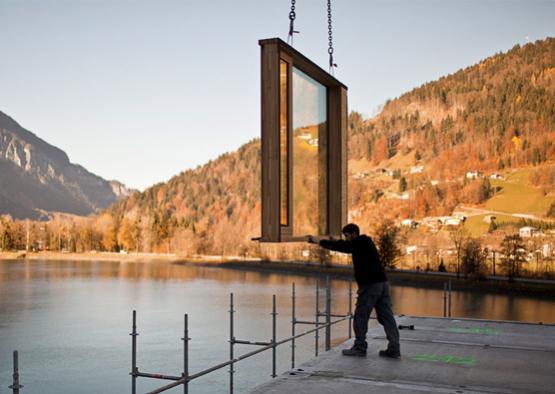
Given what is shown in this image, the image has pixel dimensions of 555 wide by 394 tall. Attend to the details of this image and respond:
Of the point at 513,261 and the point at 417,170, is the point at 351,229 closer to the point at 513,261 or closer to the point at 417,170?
the point at 513,261

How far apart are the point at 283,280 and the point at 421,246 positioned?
884 inches

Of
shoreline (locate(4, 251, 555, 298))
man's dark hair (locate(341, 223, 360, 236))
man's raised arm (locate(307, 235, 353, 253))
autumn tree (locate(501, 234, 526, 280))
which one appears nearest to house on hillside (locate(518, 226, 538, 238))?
autumn tree (locate(501, 234, 526, 280))

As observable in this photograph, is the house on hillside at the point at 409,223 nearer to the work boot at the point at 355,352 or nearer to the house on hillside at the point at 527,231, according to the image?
the house on hillside at the point at 527,231

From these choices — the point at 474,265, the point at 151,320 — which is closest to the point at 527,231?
the point at 474,265

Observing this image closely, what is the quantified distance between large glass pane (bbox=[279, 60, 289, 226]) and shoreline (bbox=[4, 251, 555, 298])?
24.8 m

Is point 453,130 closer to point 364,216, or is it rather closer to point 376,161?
point 376,161

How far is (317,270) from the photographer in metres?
50.2

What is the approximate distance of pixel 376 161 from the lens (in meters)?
97.8

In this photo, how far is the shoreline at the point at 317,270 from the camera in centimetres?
3644

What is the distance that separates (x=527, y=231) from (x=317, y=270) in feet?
74.0

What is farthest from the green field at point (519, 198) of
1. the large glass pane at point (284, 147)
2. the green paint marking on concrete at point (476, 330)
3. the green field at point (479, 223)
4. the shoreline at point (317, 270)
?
the large glass pane at point (284, 147)

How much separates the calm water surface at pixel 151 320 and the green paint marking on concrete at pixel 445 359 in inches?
337

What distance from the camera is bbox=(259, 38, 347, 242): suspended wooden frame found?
4680 millimetres

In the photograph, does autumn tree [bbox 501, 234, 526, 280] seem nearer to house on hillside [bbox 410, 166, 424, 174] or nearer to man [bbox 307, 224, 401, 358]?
man [bbox 307, 224, 401, 358]
